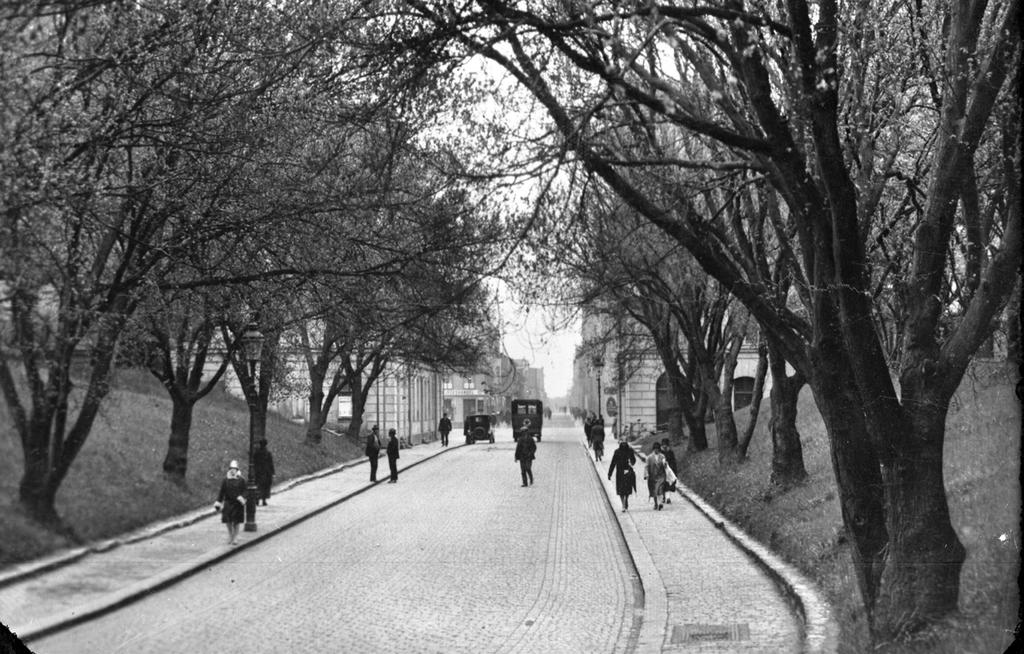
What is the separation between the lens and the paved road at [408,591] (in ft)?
21.6

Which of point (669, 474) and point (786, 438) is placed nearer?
point (786, 438)

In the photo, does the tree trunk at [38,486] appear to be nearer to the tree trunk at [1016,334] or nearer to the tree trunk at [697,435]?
the tree trunk at [1016,334]

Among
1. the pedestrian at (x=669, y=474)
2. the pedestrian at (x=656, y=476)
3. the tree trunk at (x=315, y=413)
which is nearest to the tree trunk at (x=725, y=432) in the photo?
the pedestrian at (x=669, y=474)

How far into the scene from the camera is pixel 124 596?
3.52 meters

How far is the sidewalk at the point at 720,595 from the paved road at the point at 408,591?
0.33 metres

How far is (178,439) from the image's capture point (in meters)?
4.09

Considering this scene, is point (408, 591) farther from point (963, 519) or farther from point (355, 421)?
point (355, 421)

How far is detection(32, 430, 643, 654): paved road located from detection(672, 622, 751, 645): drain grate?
0.44m

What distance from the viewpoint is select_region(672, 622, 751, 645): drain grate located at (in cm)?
941

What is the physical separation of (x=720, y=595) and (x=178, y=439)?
366 inches

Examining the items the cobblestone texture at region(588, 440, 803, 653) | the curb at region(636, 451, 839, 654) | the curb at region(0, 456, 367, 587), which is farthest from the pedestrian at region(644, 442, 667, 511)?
the curb at region(0, 456, 367, 587)

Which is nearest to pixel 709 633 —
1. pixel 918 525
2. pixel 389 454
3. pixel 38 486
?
pixel 918 525

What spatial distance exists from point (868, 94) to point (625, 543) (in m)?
9.50

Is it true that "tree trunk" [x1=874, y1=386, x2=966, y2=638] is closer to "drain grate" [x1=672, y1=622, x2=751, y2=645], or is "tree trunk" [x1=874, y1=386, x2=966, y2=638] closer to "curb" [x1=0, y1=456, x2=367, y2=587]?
"drain grate" [x1=672, y1=622, x2=751, y2=645]
